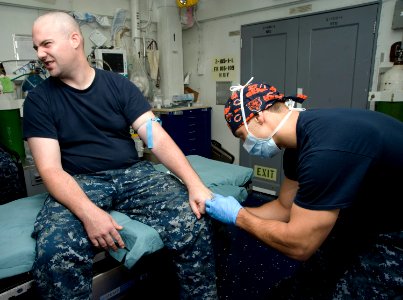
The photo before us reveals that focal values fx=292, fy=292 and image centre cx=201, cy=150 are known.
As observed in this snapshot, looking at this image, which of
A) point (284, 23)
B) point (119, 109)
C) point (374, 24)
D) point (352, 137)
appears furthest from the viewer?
point (284, 23)

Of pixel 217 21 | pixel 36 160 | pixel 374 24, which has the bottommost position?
pixel 36 160

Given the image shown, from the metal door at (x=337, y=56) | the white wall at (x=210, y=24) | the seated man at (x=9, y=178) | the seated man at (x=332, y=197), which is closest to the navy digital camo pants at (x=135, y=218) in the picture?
the seated man at (x=332, y=197)

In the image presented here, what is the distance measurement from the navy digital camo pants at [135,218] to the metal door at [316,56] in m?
2.18

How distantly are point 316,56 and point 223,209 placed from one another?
2.36m

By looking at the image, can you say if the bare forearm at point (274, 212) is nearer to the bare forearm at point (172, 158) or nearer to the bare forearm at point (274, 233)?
the bare forearm at point (274, 233)

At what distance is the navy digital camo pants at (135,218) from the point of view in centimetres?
100

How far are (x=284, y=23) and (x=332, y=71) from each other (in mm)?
729

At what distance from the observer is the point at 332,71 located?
288 centimetres

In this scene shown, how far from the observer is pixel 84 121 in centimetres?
142

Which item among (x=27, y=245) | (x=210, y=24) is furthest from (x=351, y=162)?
(x=210, y=24)

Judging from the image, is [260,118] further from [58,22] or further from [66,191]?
[58,22]

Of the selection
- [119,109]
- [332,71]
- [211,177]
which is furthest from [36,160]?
[332,71]

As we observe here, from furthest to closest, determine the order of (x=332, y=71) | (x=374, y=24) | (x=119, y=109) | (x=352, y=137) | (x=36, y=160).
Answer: (x=332, y=71), (x=374, y=24), (x=119, y=109), (x=36, y=160), (x=352, y=137)

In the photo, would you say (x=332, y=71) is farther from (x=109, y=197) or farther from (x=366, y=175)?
(x=109, y=197)
